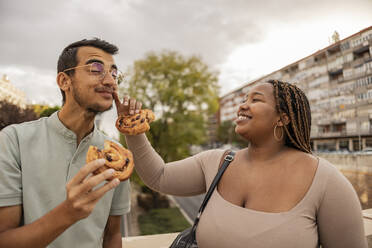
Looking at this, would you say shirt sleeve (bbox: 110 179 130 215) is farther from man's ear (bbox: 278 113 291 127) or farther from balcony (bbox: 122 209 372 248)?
man's ear (bbox: 278 113 291 127)

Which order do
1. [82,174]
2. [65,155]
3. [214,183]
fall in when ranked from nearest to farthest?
[82,174], [65,155], [214,183]

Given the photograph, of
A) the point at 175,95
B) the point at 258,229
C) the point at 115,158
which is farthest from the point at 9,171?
Result: the point at 175,95

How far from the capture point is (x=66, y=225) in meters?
1.15

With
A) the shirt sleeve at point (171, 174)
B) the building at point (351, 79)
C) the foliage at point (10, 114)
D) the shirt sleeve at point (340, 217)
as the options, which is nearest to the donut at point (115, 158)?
the shirt sleeve at point (171, 174)

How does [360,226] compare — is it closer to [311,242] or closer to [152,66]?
[311,242]

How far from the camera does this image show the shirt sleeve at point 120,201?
198cm

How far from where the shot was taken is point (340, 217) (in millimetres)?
1727

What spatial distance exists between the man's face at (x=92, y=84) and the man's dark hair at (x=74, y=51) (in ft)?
0.17

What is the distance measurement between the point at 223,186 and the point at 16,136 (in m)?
1.63

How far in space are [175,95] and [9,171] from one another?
1967 cm

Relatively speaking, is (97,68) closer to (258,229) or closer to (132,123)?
(132,123)

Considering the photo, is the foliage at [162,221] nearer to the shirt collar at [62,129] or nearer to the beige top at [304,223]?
the beige top at [304,223]

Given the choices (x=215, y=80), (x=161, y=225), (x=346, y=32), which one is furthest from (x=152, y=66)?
(x=346, y=32)

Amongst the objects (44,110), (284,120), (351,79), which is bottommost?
(284,120)
